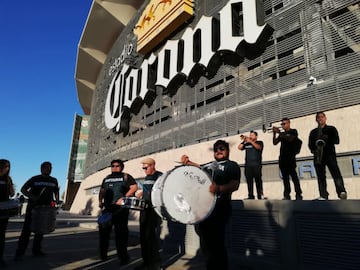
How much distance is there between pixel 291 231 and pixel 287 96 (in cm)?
781

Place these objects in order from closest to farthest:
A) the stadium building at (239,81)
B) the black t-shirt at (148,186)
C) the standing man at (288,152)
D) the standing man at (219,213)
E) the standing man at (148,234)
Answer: the standing man at (219,213) → the standing man at (148,234) → the black t-shirt at (148,186) → the standing man at (288,152) → the stadium building at (239,81)

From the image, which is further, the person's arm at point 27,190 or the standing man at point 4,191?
the person's arm at point 27,190

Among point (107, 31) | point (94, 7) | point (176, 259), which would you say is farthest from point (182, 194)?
point (107, 31)

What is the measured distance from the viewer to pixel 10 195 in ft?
16.0

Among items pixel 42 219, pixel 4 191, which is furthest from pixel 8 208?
pixel 42 219

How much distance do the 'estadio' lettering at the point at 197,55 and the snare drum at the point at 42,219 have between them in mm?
10311

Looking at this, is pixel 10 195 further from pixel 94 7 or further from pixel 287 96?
pixel 94 7

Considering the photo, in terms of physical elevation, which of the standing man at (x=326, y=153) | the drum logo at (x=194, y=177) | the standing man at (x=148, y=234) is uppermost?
the standing man at (x=326, y=153)

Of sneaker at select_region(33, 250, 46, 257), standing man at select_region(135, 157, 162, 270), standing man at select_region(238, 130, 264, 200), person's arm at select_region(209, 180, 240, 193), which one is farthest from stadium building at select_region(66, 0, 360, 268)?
sneaker at select_region(33, 250, 46, 257)

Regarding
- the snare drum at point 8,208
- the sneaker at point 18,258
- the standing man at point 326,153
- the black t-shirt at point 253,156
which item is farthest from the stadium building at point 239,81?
the snare drum at point 8,208

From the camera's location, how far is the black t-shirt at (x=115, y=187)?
15.7ft

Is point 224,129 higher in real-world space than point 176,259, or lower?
higher

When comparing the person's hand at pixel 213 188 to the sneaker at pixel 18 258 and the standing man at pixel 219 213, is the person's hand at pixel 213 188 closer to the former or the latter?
the standing man at pixel 219 213

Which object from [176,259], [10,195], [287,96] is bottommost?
[176,259]
